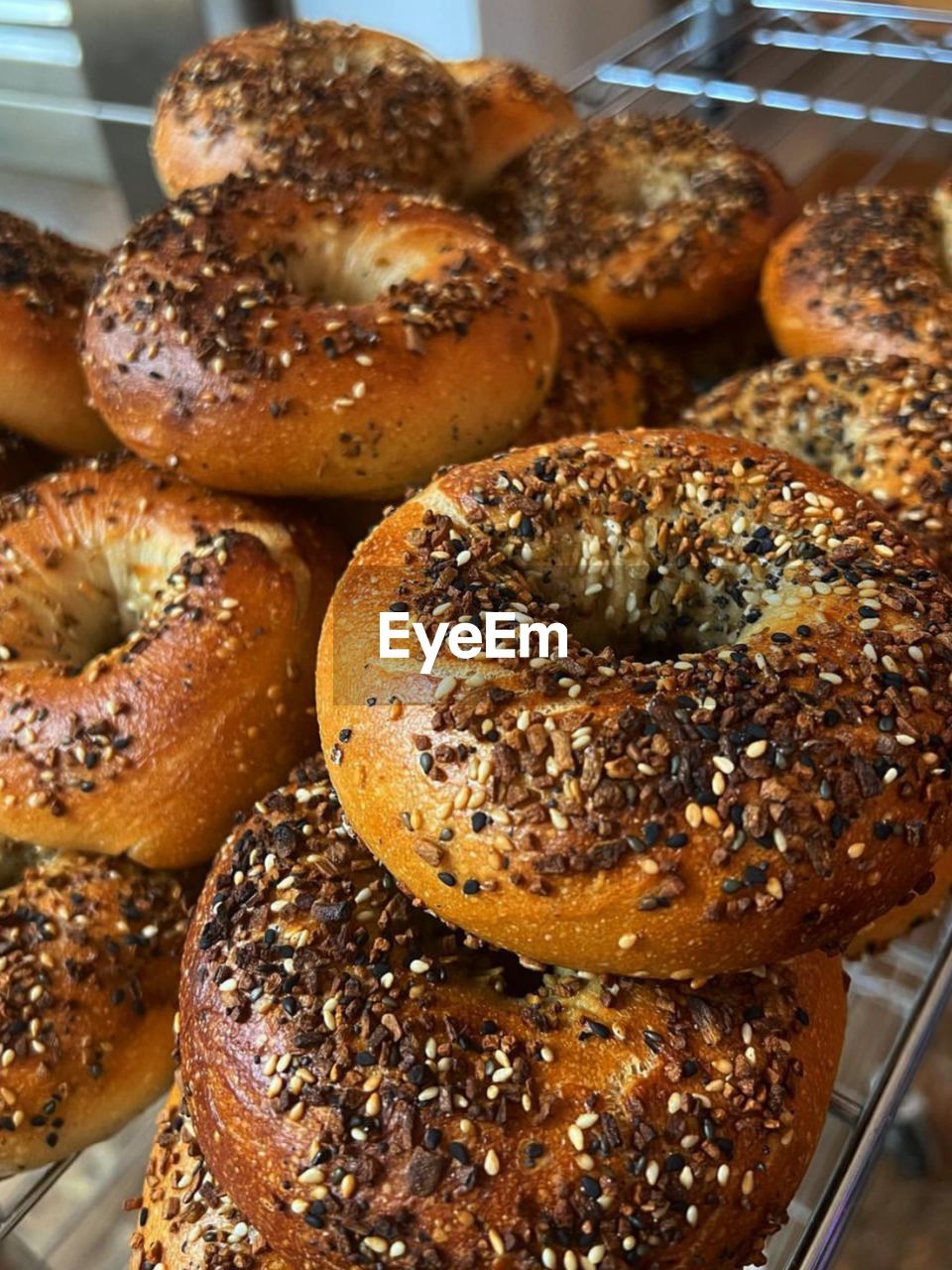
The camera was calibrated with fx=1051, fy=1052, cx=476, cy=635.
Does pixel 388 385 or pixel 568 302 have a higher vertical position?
pixel 388 385

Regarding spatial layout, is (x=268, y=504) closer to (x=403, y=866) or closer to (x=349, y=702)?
(x=349, y=702)

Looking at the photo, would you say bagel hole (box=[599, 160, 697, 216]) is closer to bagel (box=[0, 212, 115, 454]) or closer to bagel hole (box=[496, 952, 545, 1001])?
bagel (box=[0, 212, 115, 454])

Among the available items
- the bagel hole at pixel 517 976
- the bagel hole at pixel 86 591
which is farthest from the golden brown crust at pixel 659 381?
the bagel hole at pixel 517 976

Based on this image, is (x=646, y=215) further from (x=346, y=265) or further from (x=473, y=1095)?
(x=473, y=1095)

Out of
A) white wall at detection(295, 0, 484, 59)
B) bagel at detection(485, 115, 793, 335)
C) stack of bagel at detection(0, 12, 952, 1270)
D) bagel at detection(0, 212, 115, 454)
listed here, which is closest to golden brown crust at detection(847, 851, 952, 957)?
stack of bagel at detection(0, 12, 952, 1270)

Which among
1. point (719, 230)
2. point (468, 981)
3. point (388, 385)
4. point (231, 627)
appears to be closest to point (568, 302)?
point (719, 230)

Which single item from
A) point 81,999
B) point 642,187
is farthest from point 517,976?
point 642,187
